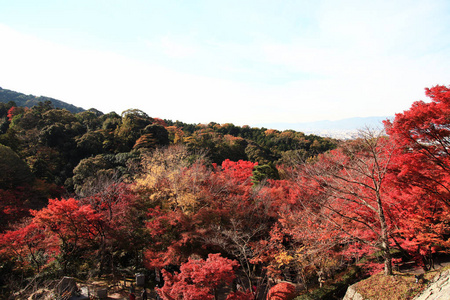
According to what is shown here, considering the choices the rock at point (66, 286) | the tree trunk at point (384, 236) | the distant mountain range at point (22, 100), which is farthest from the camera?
the distant mountain range at point (22, 100)

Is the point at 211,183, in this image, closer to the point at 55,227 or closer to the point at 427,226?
the point at 55,227

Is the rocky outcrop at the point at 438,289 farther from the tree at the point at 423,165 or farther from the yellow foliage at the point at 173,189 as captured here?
the yellow foliage at the point at 173,189

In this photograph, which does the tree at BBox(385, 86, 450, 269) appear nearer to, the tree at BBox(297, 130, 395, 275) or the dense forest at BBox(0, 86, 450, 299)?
the dense forest at BBox(0, 86, 450, 299)

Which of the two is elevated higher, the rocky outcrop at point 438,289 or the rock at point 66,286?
the rocky outcrop at point 438,289

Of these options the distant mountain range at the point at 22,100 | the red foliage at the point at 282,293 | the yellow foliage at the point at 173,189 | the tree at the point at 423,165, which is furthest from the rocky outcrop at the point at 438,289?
the distant mountain range at the point at 22,100

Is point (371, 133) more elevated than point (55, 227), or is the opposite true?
point (371, 133)

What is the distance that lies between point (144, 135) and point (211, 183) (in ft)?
56.2

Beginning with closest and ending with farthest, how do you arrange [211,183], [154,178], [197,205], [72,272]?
[72,272]
[197,205]
[154,178]
[211,183]

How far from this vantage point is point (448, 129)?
25.2 ft

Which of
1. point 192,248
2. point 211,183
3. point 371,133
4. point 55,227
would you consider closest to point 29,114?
point 55,227

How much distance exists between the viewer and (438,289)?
6.32 meters

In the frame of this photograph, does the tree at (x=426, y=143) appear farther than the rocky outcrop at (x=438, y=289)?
Yes

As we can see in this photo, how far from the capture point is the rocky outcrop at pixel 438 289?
19.4 ft

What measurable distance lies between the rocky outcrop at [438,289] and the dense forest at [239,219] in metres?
1.00
